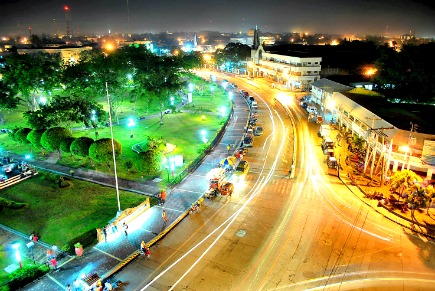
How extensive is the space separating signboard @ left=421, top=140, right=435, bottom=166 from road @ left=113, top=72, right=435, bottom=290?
27.4 ft

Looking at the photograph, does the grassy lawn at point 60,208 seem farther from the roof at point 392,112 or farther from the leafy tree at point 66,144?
the roof at point 392,112

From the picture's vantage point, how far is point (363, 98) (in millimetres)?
54031

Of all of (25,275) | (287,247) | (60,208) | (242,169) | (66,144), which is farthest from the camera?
(66,144)

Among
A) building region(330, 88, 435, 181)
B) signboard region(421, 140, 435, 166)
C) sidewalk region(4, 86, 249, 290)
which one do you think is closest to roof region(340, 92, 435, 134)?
building region(330, 88, 435, 181)

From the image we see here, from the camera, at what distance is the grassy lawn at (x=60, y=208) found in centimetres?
2762

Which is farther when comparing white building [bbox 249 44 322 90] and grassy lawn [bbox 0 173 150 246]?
white building [bbox 249 44 322 90]

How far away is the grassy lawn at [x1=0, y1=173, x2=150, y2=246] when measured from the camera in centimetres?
2762

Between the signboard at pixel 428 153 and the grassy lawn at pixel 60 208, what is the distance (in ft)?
95.0

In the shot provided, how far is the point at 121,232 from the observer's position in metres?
26.8

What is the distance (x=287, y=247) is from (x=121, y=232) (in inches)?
533

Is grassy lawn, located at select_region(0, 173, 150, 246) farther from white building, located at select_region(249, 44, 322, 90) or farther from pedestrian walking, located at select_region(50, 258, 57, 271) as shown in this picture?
white building, located at select_region(249, 44, 322, 90)

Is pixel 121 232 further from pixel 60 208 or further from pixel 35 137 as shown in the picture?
pixel 35 137

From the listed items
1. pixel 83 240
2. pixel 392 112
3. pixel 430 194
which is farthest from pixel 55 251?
pixel 392 112

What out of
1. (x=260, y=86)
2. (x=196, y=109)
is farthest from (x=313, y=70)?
(x=196, y=109)
